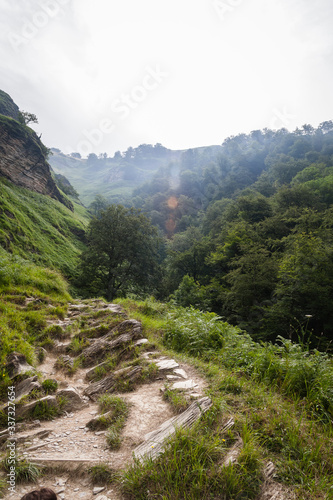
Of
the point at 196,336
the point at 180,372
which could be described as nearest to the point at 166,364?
the point at 180,372

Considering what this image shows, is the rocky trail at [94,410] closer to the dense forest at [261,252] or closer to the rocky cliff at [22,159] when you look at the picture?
the dense forest at [261,252]

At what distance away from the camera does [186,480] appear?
2279 mm

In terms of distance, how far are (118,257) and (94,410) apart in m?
22.5

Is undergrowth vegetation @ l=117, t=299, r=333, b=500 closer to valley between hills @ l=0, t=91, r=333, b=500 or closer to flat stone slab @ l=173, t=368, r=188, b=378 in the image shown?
valley between hills @ l=0, t=91, r=333, b=500

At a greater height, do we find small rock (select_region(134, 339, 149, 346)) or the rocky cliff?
the rocky cliff

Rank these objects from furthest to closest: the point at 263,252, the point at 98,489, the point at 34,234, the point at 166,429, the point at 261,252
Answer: the point at 34,234 → the point at 261,252 → the point at 263,252 → the point at 166,429 → the point at 98,489

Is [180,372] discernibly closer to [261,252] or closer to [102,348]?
[102,348]

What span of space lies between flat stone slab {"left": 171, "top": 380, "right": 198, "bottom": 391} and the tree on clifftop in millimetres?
21091

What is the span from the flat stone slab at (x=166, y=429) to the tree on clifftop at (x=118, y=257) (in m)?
22.0

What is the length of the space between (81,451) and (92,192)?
7108 inches

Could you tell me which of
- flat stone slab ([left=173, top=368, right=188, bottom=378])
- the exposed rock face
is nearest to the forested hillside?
flat stone slab ([left=173, top=368, right=188, bottom=378])

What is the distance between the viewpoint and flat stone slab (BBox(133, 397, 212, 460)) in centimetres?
276

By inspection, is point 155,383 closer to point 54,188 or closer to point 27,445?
point 27,445

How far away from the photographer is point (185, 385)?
418 centimetres
